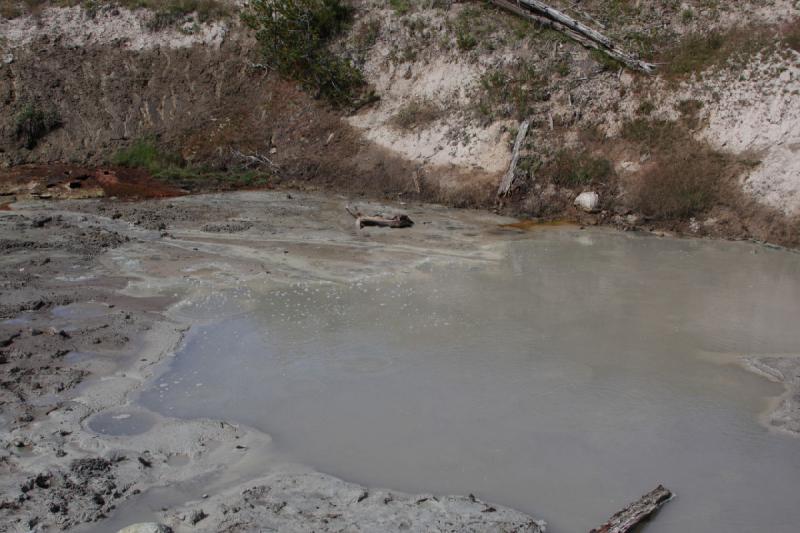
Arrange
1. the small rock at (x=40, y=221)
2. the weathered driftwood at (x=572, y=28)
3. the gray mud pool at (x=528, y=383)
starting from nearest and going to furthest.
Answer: the gray mud pool at (x=528, y=383) → the small rock at (x=40, y=221) → the weathered driftwood at (x=572, y=28)

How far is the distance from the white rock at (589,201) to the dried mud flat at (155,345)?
6.64 ft

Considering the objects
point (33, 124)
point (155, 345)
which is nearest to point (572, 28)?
point (155, 345)

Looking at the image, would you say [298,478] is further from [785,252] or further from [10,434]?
[785,252]

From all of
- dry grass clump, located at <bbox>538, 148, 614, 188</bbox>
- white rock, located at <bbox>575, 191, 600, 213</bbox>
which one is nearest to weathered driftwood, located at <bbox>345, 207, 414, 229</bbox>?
dry grass clump, located at <bbox>538, 148, 614, 188</bbox>

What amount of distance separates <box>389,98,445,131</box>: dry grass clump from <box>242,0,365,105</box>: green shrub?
1.58 meters

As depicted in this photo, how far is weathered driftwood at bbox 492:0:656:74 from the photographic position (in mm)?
17272

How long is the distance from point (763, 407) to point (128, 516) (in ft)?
20.9

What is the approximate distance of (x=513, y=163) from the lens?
16.8 m

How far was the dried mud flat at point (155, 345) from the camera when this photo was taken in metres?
5.97

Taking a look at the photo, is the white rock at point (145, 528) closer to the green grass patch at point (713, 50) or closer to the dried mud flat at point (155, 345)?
the dried mud flat at point (155, 345)

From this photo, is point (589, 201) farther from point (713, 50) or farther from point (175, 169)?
point (175, 169)

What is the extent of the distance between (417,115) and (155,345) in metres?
10.9

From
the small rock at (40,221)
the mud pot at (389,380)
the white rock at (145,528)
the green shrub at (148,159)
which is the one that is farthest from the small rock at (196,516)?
the green shrub at (148,159)

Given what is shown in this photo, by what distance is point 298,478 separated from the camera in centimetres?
647
